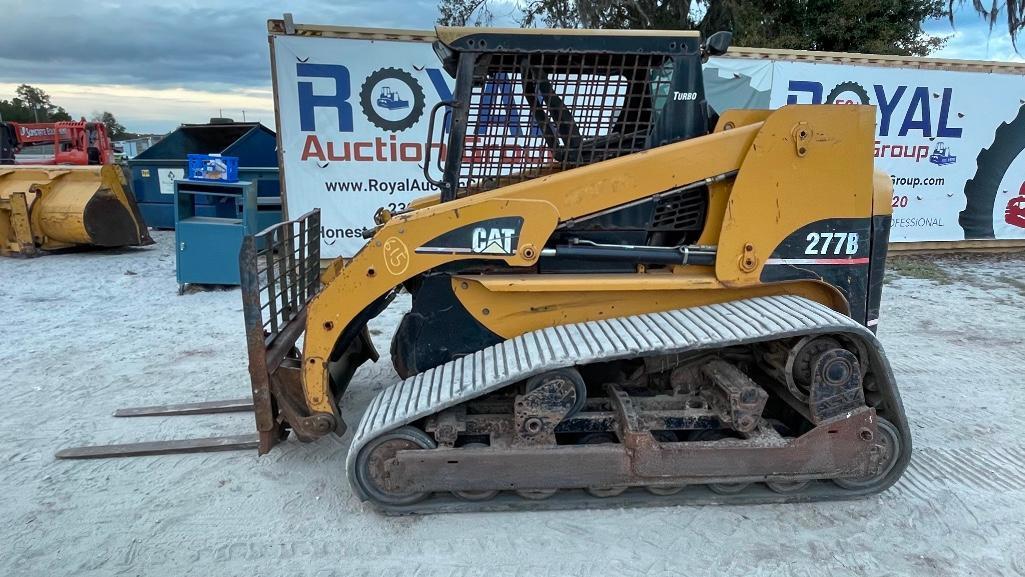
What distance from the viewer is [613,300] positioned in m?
3.30

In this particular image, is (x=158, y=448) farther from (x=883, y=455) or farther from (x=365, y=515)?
(x=883, y=455)

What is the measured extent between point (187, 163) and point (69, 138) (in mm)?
4887

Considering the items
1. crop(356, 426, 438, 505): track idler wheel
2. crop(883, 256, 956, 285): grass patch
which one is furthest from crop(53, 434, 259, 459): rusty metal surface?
crop(883, 256, 956, 285): grass patch

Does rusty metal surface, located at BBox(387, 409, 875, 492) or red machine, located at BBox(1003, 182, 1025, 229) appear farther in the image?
red machine, located at BBox(1003, 182, 1025, 229)

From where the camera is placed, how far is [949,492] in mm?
3230

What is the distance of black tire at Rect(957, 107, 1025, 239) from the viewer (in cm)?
950

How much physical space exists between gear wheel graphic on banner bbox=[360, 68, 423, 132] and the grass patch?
6.09 metres

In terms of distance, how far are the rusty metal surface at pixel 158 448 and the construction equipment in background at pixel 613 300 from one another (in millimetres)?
458

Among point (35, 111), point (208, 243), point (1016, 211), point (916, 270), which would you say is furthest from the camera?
point (35, 111)

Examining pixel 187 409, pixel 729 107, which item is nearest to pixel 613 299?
pixel 187 409

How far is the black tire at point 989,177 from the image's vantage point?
374 inches

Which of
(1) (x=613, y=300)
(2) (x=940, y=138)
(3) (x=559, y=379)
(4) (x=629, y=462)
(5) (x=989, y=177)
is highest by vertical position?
(2) (x=940, y=138)

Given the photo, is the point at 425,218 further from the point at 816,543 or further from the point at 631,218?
the point at 816,543

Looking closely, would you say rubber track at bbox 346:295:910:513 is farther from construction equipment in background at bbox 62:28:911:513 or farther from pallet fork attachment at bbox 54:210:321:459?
pallet fork attachment at bbox 54:210:321:459
